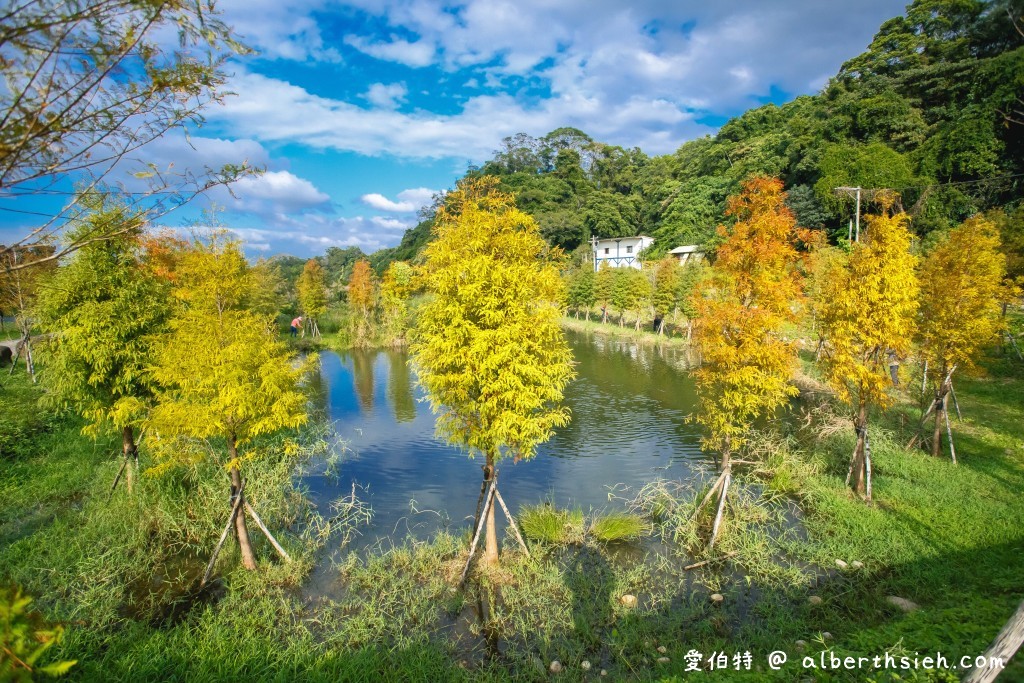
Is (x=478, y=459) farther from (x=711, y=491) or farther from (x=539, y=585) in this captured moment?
(x=711, y=491)

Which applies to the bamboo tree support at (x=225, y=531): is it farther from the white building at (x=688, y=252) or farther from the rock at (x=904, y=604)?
the white building at (x=688, y=252)

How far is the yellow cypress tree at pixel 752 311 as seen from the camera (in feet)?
33.8

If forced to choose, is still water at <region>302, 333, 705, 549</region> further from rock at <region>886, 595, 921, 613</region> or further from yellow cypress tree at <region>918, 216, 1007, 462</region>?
yellow cypress tree at <region>918, 216, 1007, 462</region>

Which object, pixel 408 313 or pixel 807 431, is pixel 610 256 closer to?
pixel 408 313

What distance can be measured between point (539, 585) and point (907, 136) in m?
50.8

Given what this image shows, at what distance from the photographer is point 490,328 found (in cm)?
970

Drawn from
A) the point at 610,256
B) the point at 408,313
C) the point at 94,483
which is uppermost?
the point at 610,256

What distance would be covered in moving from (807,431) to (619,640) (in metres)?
13.5

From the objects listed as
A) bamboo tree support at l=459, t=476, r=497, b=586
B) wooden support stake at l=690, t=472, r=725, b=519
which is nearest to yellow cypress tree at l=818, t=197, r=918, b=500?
wooden support stake at l=690, t=472, r=725, b=519

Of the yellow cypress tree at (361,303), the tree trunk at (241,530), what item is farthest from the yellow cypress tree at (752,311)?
the yellow cypress tree at (361,303)

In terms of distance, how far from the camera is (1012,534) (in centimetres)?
961

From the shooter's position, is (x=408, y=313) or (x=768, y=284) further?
(x=408, y=313)

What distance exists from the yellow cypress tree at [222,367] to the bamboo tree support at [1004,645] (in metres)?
9.98

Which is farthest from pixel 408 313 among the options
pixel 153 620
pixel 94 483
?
pixel 153 620
